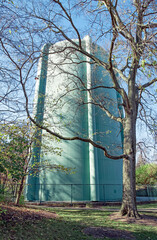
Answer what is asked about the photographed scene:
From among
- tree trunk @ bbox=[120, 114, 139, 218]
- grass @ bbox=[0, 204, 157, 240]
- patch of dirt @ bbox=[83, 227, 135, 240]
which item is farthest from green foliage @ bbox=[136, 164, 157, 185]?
patch of dirt @ bbox=[83, 227, 135, 240]

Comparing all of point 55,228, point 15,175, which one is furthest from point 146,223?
point 15,175

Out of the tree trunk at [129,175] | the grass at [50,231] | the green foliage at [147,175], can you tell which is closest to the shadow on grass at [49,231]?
the grass at [50,231]

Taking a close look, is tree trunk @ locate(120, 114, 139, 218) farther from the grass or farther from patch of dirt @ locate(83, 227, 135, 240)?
patch of dirt @ locate(83, 227, 135, 240)

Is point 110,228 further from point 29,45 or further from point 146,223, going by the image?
point 29,45

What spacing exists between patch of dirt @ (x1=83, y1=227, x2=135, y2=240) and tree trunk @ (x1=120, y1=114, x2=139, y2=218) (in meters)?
2.37

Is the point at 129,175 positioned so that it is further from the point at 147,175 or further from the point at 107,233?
the point at 147,175

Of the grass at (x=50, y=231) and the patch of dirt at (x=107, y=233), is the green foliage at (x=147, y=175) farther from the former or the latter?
the patch of dirt at (x=107, y=233)

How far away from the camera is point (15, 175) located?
739 cm

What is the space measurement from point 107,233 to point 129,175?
340cm

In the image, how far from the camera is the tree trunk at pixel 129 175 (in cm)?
873

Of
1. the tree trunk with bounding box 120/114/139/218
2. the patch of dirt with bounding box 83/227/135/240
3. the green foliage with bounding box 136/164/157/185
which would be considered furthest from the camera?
the green foliage with bounding box 136/164/157/185

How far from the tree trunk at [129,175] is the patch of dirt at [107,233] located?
237 cm

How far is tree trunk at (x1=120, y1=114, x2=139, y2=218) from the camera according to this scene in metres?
8.73

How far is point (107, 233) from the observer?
20.2 ft
